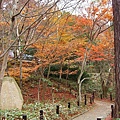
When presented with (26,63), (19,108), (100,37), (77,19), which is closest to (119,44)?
(19,108)

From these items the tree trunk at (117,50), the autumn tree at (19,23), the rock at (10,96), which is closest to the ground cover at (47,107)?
the rock at (10,96)

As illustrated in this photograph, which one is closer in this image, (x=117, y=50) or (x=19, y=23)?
(x=117, y=50)

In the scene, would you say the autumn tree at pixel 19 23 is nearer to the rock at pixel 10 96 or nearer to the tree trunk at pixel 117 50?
the tree trunk at pixel 117 50

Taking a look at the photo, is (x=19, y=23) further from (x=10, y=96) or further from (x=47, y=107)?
(x=47, y=107)

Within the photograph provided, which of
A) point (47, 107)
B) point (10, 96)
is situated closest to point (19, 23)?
point (10, 96)

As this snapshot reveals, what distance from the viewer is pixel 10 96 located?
11.5 meters

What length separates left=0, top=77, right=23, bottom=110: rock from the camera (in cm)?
1132

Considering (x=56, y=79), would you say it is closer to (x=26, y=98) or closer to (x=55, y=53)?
(x=26, y=98)

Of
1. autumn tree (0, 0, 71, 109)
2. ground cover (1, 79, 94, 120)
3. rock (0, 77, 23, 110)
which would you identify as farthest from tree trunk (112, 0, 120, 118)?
rock (0, 77, 23, 110)

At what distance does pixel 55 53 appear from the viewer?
1483 centimetres

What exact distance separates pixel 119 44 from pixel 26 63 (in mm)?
12181

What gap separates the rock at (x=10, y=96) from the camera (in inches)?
445

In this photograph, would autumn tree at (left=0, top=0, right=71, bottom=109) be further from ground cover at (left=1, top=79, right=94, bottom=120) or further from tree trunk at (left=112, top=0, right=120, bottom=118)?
ground cover at (left=1, top=79, right=94, bottom=120)

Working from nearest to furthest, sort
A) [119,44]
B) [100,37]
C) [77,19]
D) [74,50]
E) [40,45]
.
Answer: [119,44] < [40,45] < [77,19] < [74,50] < [100,37]
